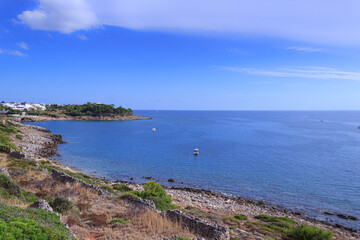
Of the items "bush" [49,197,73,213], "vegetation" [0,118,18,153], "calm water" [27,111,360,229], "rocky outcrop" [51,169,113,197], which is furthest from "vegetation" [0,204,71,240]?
"vegetation" [0,118,18,153]

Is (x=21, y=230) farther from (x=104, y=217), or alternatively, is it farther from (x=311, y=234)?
(x=311, y=234)

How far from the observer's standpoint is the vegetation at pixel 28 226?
20.3 feet

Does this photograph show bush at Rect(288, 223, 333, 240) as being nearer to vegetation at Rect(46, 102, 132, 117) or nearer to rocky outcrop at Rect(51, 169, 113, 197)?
rocky outcrop at Rect(51, 169, 113, 197)

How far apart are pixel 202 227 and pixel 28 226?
699cm

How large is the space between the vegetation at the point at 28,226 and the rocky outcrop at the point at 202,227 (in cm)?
540

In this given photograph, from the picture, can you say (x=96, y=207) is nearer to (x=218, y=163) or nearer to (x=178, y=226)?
(x=178, y=226)

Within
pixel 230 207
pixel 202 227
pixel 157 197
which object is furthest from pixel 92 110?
pixel 202 227

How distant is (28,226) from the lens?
6852 millimetres

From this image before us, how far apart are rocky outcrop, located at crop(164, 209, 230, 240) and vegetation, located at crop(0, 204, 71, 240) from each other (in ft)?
17.7

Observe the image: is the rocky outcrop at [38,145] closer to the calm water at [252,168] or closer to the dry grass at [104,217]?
the calm water at [252,168]

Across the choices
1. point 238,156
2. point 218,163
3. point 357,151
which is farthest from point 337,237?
point 357,151

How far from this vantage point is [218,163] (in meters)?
43.7

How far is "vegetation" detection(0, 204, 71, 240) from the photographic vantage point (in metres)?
6.20

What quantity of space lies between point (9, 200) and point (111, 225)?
4.90 m
